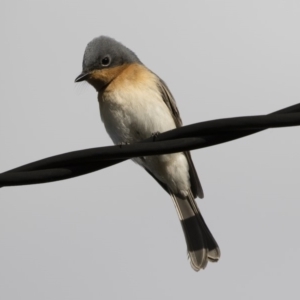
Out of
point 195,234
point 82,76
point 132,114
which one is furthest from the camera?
point 195,234

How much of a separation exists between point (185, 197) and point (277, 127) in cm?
541

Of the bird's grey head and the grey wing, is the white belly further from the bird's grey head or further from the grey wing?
the bird's grey head

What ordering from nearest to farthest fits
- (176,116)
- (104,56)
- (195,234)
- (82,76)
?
(82,76) → (176,116) → (104,56) → (195,234)

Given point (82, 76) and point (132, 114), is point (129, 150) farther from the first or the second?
point (82, 76)

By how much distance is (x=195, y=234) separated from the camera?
9977mm

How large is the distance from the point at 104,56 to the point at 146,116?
1147 mm

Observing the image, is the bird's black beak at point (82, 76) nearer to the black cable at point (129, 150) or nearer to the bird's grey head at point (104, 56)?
the bird's grey head at point (104, 56)

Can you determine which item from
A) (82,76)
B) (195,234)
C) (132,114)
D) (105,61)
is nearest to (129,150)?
(132,114)

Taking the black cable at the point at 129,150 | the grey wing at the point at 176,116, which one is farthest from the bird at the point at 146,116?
the black cable at the point at 129,150

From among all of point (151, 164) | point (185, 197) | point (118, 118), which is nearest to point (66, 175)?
point (118, 118)

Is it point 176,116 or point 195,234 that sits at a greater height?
point 176,116

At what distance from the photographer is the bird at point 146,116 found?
8.77 metres

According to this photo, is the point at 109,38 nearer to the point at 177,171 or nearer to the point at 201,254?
the point at 177,171

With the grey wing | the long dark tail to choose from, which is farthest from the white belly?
the long dark tail
